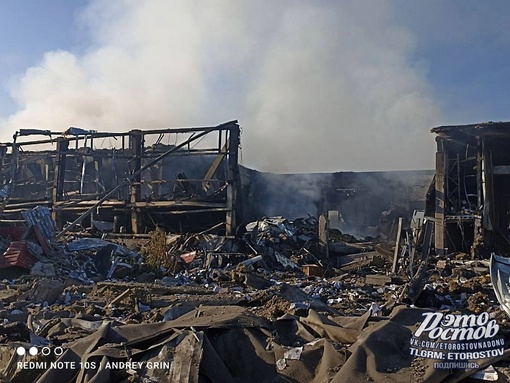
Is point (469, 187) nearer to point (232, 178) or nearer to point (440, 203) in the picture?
point (440, 203)

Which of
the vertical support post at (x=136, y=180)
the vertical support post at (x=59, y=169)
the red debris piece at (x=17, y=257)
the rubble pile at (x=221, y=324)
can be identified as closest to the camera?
the rubble pile at (x=221, y=324)

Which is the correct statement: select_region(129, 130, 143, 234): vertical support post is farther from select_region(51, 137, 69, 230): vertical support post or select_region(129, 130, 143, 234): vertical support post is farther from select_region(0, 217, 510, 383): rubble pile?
select_region(0, 217, 510, 383): rubble pile

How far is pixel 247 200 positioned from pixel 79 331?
20.2 metres

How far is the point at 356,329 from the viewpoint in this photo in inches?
192

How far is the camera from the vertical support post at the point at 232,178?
16172 mm

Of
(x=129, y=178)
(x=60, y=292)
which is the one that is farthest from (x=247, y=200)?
(x=60, y=292)

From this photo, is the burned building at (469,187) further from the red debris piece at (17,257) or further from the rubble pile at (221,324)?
the red debris piece at (17,257)

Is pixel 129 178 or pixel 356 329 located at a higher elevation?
pixel 129 178

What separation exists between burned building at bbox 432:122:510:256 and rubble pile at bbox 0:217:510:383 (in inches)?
82.1

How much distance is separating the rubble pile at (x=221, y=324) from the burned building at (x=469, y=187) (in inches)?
82.1

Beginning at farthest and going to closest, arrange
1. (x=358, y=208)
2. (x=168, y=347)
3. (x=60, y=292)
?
(x=358, y=208)
(x=60, y=292)
(x=168, y=347)

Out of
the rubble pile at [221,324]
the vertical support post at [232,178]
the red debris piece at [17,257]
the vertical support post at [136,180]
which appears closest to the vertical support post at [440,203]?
the rubble pile at [221,324]

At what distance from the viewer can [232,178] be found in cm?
1641

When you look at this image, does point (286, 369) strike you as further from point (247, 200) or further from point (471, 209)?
point (247, 200)
